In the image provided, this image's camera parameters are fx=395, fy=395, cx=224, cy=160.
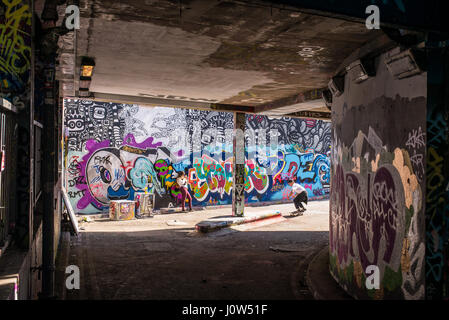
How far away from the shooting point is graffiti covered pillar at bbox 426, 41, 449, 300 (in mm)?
4859

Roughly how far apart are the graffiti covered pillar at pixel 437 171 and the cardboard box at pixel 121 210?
12.4 m

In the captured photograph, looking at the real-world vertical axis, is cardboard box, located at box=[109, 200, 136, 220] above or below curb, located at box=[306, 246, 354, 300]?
above

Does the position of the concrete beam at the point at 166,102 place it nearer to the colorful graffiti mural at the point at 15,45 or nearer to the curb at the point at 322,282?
the curb at the point at 322,282

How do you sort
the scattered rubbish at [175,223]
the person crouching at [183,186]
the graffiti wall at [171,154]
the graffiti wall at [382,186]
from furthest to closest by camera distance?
1. the person crouching at [183,186]
2. the graffiti wall at [171,154]
3. the scattered rubbish at [175,223]
4. the graffiti wall at [382,186]

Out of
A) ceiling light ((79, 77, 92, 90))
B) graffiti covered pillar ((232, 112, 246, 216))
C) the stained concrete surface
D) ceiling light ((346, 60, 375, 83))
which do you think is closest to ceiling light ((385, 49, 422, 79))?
ceiling light ((346, 60, 375, 83))

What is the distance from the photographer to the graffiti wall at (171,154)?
15.9 m

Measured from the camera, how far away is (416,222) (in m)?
5.05

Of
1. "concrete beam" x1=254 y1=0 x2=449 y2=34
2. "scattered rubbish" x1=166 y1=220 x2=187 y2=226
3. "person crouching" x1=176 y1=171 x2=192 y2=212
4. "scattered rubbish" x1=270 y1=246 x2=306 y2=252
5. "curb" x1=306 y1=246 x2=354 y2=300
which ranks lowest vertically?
"scattered rubbish" x1=270 y1=246 x2=306 y2=252

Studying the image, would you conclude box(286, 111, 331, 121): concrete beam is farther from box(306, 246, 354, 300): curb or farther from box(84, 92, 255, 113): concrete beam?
box(306, 246, 354, 300): curb

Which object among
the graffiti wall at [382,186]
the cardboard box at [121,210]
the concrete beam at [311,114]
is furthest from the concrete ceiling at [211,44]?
the cardboard box at [121,210]

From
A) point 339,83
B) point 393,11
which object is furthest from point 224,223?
point 393,11

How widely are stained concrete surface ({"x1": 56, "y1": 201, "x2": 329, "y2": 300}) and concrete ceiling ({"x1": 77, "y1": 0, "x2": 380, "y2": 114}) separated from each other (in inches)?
177

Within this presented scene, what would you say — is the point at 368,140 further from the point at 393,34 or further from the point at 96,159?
the point at 96,159

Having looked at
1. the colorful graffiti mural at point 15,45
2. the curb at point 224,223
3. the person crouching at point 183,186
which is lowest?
the curb at point 224,223
